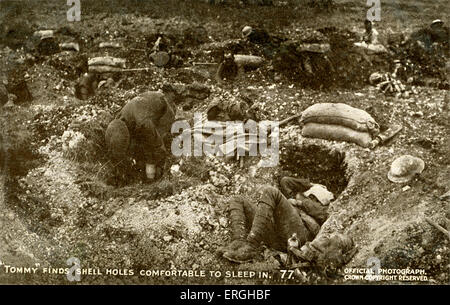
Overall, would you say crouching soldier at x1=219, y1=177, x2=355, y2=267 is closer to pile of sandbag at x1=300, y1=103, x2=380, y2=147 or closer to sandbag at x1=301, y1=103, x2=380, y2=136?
pile of sandbag at x1=300, y1=103, x2=380, y2=147

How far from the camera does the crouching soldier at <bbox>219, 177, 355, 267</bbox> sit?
287 inches

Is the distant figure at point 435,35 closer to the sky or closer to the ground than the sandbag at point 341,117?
closer to the sky

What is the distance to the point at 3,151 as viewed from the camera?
316 inches

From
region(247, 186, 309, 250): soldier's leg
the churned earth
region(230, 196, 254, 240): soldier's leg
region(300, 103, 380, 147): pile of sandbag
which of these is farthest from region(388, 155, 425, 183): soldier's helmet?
region(230, 196, 254, 240): soldier's leg

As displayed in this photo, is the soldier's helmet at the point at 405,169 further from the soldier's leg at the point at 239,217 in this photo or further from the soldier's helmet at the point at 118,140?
the soldier's helmet at the point at 118,140

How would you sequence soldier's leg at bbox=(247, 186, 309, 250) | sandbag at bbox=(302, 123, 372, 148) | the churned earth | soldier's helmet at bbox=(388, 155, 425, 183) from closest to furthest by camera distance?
soldier's leg at bbox=(247, 186, 309, 250)
the churned earth
soldier's helmet at bbox=(388, 155, 425, 183)
sandbag at bbox=(302, 123, 372, 148)

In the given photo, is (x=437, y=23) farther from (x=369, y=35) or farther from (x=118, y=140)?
(x=118, y=140)

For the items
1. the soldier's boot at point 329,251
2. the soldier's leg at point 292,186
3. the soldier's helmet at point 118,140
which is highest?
the soldier's helmet at point 118,140

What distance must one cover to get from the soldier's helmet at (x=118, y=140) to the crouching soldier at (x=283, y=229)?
1587mm

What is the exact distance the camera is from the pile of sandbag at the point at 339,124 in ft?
25.6

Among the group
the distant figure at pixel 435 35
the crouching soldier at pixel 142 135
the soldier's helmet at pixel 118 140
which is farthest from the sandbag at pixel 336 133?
the soldier's helmet at pixel 118 140

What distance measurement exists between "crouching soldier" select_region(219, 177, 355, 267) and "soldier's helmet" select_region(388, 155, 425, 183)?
33.4 inches

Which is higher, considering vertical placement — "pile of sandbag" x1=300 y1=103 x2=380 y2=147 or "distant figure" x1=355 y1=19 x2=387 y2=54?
"distant figure" x1=355 y1=19 x2=387 y2=54

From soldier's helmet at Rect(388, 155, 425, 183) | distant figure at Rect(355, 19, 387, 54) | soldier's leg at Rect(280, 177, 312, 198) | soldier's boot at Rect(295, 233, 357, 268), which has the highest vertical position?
distant figure at Rect(355, 19, 387, 54)
